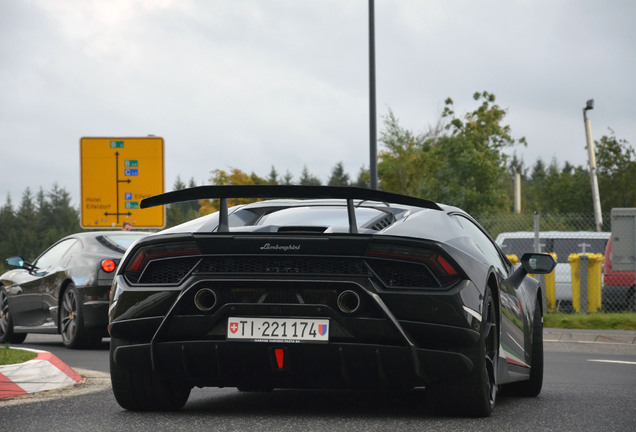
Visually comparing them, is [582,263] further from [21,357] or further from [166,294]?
[166,294]

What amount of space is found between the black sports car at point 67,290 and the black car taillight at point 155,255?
6.17 meters

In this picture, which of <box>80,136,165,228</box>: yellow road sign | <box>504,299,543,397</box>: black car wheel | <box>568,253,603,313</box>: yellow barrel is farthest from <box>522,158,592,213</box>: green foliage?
<box>504,299,543,397</box>: black car wheel

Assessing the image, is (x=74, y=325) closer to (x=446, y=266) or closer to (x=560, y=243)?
(x=446, y=266)

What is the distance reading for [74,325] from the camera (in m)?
12.0

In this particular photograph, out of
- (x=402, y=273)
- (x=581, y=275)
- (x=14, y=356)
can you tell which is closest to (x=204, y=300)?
(x=402, y=273)

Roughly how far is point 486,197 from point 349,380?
3219 centimetres

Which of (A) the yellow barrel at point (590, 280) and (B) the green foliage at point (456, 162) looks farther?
(B) the green foliage at point (456, 162)

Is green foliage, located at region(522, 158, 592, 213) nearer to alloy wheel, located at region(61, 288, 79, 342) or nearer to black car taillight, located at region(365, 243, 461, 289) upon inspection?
alloy wheel, located at region(61, 288, 79, 342)

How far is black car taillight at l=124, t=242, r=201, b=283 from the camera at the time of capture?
5.63 meters

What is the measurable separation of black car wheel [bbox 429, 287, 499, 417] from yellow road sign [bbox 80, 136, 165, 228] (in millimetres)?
20253

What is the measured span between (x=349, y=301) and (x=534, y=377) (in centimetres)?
242

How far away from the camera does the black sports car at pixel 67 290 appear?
1189 centimetres

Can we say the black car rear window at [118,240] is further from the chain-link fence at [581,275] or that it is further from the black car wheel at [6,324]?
the chain-link fence at [581,275]

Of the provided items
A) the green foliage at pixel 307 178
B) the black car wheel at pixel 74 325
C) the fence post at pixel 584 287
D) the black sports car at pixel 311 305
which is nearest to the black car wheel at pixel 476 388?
the black sports car at pixel 311 305
